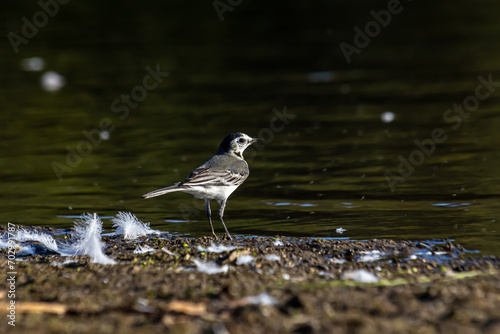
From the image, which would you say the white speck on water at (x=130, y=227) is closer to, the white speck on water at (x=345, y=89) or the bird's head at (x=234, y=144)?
the bird's head at (x=234, y=144)

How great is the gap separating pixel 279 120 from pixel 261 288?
1083 centimetres

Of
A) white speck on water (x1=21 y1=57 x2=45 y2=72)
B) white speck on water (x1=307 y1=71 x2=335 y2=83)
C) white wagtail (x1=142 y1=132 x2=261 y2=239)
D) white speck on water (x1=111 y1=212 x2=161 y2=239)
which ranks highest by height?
white speck on water (x1=21 y1=57 x2=45 y2=72)

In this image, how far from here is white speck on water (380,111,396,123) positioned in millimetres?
16875

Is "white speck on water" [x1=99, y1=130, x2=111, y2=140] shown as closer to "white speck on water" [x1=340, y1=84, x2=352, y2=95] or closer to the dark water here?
the dark water

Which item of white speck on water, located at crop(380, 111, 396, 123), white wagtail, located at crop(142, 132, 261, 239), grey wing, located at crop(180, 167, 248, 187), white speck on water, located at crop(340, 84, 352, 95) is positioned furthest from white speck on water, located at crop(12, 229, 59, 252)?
white speck on water, located at crop(340, 84, 352, 95)

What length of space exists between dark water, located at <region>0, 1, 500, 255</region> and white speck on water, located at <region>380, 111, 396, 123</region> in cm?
12

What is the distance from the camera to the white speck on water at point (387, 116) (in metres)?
16.9

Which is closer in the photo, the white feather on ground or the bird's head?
the white feather on ground

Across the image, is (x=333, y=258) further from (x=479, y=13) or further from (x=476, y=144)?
(x=479, y=13)

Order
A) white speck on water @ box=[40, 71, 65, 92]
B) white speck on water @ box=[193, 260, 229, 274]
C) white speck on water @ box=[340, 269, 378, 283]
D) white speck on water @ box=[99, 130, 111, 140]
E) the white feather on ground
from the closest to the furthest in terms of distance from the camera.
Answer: white speck on water @ box=[340, 269, 378, 283]
white speck on water @ box=[193, 260, 229, 274]
the white feather on ground
white speck on water @ box=[99, 130, 111, 140]
white speck on water @ box=[40, 71, 65, 92]

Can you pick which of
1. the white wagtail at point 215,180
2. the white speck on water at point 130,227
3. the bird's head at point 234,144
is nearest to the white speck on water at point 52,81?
the bird's head at point 234,144

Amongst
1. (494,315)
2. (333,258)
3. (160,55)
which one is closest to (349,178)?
(333,258)

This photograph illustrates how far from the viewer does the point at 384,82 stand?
67.1 ft

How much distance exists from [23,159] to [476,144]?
8347mm
